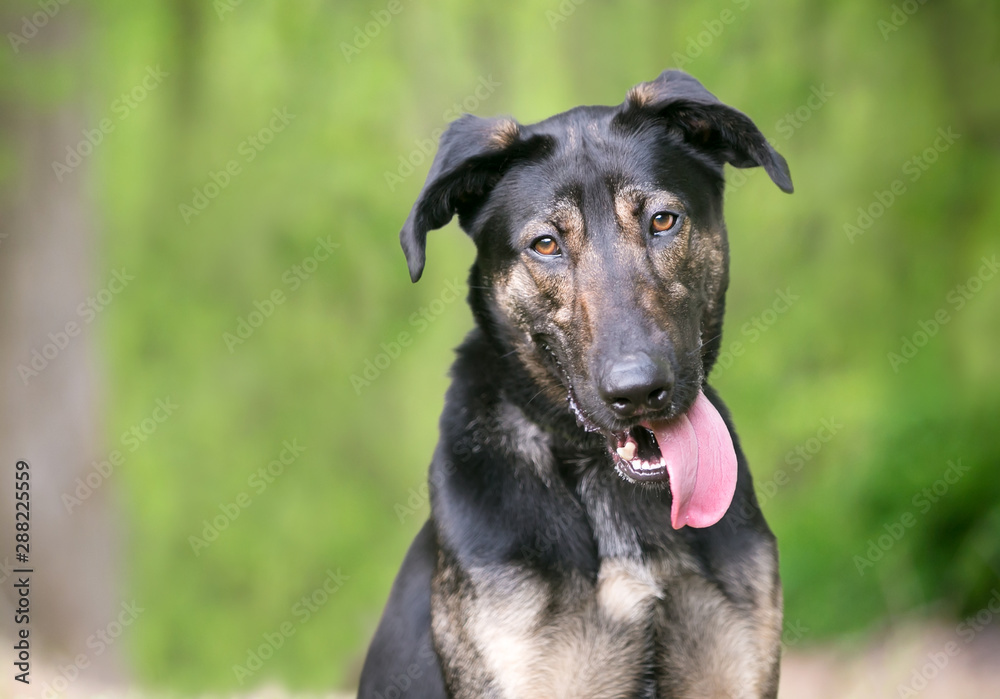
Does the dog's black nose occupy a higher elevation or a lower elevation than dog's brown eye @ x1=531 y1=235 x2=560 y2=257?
lower

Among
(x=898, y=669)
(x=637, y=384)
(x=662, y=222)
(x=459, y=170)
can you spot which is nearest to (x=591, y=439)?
(x=637, y=384)

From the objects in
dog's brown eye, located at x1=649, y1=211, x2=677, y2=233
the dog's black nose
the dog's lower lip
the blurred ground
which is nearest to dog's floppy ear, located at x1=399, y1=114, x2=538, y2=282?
dog's brown eye, located at x1=649, y1=211, x2=677, y2=233

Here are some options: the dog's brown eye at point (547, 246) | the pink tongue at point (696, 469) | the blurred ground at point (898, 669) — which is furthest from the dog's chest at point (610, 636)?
the blurred ground at point (898, 669)

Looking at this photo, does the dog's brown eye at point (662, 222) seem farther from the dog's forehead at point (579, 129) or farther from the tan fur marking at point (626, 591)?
the tan fur marking at point (626, 591)

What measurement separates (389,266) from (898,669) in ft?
14.8

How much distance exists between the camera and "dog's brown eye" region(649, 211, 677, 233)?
3281 mm

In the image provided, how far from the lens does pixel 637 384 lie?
2871mm

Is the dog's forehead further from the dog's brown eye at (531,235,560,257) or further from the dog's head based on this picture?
the dog's brown eye at (531,235,560,257)

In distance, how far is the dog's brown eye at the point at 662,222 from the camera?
10.8 ft

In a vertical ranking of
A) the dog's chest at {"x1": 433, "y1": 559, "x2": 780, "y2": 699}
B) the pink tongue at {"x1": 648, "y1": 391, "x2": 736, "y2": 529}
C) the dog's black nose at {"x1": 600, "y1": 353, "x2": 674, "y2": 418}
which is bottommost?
the dog's chest at {"x1": 433, "y1": 559, "x2": 780, "y2": 699}

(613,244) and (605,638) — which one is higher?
(613,244)

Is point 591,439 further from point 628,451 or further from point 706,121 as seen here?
point 706,121

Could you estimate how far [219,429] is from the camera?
7.26 m

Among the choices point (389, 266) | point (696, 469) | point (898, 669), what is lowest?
point (898, 669)
